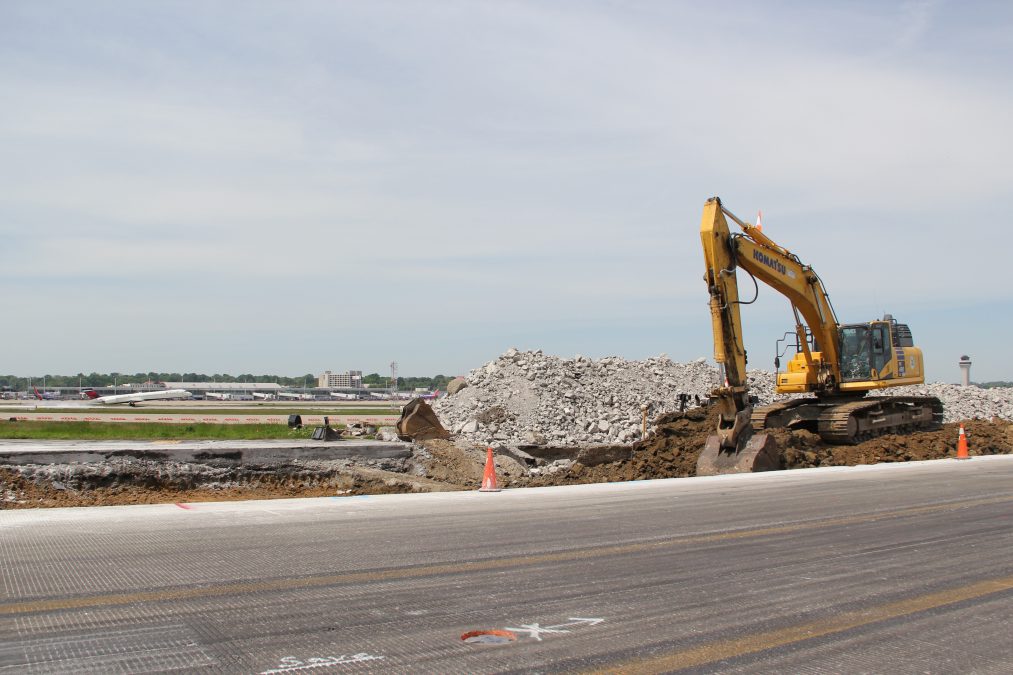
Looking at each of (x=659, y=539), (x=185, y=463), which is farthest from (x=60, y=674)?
(x=185, y=463)

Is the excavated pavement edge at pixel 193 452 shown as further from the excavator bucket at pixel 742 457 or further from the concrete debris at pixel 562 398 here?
the concrete debris at pixel 562 398

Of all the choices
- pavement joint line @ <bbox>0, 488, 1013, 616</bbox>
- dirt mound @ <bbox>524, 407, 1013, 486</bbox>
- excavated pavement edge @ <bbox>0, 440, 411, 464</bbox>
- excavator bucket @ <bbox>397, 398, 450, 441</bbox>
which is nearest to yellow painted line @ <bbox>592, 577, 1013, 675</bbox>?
pavement joint line @ <bbox>0, 488, 1013, 616</bbox>

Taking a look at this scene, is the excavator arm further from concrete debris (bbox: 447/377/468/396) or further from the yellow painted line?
concrete debris (bbox: 447/377/468/396)

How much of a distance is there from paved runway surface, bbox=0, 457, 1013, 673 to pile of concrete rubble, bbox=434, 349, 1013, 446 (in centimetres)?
1499

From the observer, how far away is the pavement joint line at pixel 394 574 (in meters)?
5.95

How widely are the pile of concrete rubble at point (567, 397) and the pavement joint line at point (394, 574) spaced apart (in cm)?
1536

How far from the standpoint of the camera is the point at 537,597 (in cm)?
637

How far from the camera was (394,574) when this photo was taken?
7090mm

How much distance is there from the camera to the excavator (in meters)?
19.0

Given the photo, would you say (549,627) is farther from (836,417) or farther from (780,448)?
(836,417)

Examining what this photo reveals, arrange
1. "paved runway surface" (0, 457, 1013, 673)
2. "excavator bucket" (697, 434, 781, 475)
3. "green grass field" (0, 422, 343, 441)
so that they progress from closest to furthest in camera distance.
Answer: "paved runway surface" (0, 457, 1013, 673) < "excavator bucket" (697, 434, 781, 475) < "green grass field" (0, 422, 343, 441)

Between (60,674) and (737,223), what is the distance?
59.0ft

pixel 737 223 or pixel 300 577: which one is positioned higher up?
pixel 737 223

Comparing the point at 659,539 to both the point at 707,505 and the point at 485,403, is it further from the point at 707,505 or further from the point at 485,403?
the point at 485,403
